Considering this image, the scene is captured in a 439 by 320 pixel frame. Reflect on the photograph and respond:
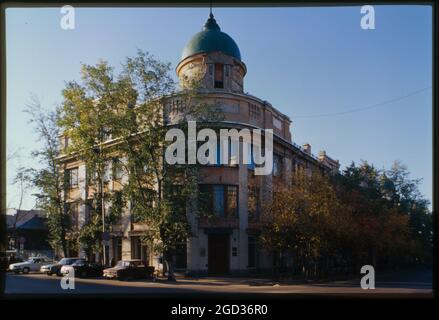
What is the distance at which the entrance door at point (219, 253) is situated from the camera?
19.6 meters

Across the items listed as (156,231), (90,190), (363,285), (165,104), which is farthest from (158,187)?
(363,285)

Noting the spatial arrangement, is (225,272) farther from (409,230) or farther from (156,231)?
(409,230)

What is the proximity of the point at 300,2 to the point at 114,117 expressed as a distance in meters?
13.0

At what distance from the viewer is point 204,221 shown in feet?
64.6

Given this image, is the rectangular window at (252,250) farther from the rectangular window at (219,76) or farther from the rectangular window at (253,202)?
the rectangular window at (219,76)

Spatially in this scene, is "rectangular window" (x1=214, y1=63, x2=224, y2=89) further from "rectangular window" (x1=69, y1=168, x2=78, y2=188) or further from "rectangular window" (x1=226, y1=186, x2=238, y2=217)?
"rectangular window" (x1=69, y1=168, x2=78, y2=188)

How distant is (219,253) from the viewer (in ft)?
65.6

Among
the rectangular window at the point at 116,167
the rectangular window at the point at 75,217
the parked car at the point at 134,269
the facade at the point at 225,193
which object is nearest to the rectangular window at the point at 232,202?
the facade at the point at 225,193

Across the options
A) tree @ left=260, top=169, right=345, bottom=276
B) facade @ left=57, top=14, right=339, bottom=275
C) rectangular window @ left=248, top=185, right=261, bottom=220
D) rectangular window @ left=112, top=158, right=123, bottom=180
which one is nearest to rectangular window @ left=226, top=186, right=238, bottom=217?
facade @ left=57, top=14, right=339, bottom=275

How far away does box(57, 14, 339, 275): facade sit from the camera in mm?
18078

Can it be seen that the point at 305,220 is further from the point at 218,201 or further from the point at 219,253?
the point at 219,253

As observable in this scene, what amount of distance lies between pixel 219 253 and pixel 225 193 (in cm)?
292

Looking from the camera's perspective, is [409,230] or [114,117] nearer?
[114,117]

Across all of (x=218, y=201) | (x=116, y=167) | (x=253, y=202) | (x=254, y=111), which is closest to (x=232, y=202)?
(x=218, y=201)
